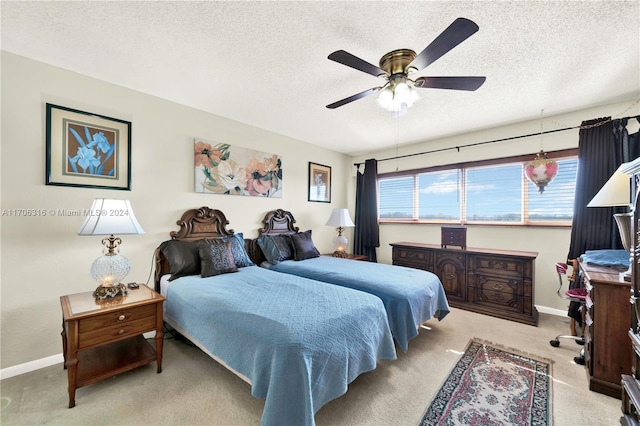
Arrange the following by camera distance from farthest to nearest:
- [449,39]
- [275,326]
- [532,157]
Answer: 1. [532,157]
2. [275,326]
3. [449,39]

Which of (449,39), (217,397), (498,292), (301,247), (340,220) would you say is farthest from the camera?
(340,220)

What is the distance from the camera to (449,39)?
56.1 inches

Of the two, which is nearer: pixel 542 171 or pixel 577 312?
pixel 577 312

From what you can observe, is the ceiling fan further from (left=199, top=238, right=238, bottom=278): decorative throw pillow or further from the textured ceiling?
(left=199, top=238, right=238, bottom=278): decorative throw pillow

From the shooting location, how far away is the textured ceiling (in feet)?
5.35

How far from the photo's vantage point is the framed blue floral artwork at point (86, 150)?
2240 mm

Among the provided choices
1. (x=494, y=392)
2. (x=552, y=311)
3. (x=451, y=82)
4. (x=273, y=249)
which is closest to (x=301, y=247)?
(x=273, y=249)

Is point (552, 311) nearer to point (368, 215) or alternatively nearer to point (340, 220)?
point (368, 215)

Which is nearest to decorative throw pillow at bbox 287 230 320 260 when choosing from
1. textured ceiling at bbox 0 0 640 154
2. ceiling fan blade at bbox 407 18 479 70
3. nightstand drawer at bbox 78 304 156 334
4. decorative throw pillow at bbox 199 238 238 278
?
decorative throw pillow at bbox 199 238 238 278

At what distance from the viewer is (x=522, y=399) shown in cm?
181

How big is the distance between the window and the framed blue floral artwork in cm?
401

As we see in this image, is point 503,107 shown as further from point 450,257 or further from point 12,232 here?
point 12,232

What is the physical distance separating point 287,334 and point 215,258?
158 centimetres

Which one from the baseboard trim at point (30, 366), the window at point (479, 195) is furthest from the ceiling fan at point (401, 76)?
the baseboard trim at point (30, 366)
